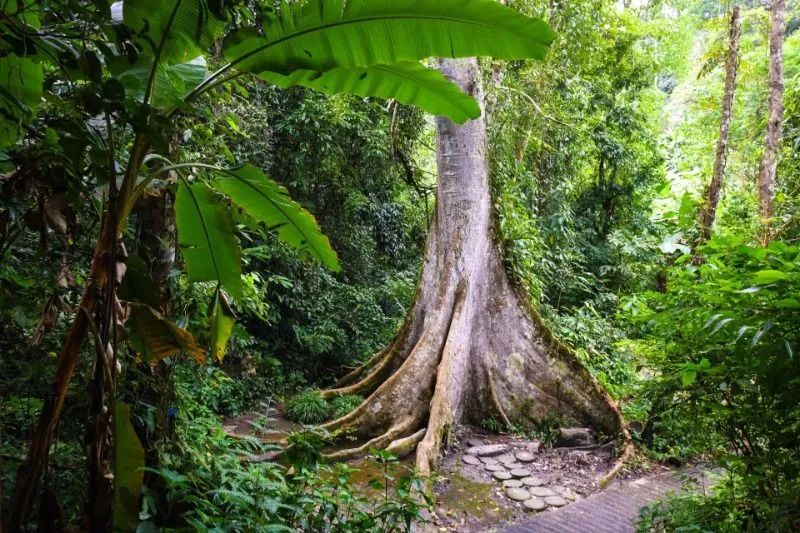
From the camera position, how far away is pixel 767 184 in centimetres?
813

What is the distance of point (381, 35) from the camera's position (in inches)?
104

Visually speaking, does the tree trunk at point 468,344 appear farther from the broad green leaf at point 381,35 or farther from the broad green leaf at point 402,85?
the broad green leaf at point 381,35

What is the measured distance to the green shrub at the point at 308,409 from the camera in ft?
23.1

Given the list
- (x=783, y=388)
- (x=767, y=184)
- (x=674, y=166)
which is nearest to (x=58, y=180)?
(x=783, y=388)

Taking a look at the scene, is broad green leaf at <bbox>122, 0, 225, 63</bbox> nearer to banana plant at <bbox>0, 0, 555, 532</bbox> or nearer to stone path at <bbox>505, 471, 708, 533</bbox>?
banana plant at <bbox>0, 0, 555, 532</bbox>

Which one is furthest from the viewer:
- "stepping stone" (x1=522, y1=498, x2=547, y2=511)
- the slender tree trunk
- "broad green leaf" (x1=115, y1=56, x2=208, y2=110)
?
the slender tree trunk

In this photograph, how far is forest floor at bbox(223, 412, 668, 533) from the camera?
4.90 m

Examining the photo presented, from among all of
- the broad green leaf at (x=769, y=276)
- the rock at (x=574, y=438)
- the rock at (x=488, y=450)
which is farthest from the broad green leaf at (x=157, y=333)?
the rock at (x=574, y=438)

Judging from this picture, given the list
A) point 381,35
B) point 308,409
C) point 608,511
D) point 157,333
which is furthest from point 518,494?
point 381,35

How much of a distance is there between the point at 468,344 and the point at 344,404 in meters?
1.82

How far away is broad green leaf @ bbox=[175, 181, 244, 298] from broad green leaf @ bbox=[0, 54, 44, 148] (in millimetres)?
738

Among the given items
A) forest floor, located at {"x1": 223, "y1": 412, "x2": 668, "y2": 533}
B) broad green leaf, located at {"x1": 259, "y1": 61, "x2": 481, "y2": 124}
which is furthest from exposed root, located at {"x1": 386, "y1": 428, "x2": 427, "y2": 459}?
broad green leaf, located at {"x1": 259, "y1": 61, "x2": 481, "y2": 124}

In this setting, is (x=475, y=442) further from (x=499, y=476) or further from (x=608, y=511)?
(x=608, y=511)

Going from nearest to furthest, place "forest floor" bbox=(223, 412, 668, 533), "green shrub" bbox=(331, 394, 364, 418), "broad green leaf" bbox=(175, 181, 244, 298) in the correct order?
"broad green leaf" bbox=(175, 181, 244, 298), "forest floor" bbox=(223, 412, 668, 533), "green shrub" bbox=(331, 394, 364, 418)
